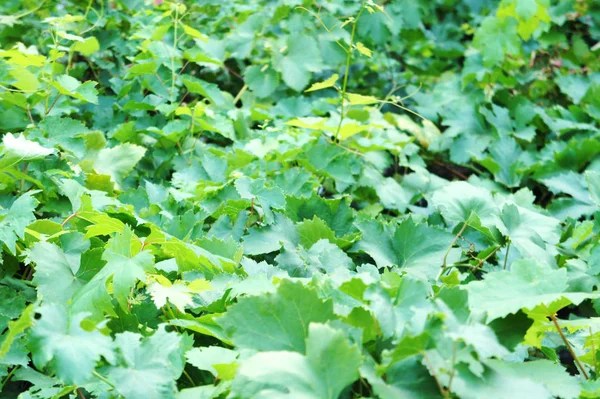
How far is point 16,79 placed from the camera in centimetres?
157

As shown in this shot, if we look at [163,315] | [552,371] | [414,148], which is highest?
[552,371]

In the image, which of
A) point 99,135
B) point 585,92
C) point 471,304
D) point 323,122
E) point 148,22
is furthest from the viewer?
point 585,92

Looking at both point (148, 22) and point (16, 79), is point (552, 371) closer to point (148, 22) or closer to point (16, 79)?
point (16, 79)

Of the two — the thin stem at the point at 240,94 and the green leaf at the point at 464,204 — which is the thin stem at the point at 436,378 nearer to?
the green leaf at the point at 464,204

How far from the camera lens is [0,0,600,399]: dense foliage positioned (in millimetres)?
834

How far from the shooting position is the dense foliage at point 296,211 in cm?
83

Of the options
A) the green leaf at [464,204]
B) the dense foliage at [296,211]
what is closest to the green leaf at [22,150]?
the dense foliage at [296,211]

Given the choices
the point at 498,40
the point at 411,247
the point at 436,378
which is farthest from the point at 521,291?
the point at 498,40

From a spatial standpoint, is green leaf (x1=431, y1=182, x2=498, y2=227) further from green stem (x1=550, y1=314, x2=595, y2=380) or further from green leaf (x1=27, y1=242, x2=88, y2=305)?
green leaf (x1=27, y1=242, x2=88, y2=305)

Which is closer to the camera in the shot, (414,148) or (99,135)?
(99,135)

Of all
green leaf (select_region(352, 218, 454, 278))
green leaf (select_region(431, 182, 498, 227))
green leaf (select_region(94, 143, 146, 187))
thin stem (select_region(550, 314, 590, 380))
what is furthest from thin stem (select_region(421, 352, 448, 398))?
green leaf (select_region(94, 143, 146, 187))

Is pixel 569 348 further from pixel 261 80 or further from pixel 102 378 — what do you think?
pixel 261 80

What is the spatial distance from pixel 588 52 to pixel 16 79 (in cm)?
227

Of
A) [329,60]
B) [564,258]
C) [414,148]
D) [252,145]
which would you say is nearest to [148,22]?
[329,60]
